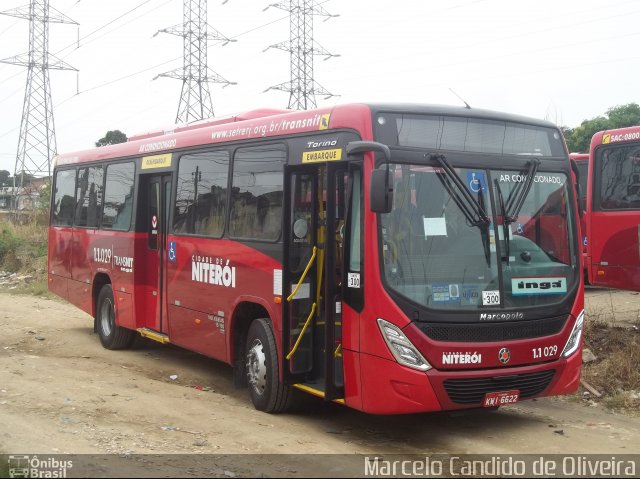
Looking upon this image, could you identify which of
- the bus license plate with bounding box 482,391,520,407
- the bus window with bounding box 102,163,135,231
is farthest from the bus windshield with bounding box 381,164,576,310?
the bus window with bounding box 102,163,135,231

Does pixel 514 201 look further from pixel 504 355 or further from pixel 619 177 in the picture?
pixel 619 177

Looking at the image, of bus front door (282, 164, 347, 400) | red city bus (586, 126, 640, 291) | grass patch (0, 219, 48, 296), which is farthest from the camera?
grass patch (0, 219, 48, 296)

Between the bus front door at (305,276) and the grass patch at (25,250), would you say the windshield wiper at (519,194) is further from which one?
the grass patch at (25,250)

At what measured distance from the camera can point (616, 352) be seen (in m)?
10.3

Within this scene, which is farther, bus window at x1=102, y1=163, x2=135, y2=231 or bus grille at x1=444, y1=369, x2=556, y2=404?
bus window at x1=102, y1=163, x2=135, y2=231

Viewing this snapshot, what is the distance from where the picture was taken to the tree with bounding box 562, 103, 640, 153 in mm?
33841

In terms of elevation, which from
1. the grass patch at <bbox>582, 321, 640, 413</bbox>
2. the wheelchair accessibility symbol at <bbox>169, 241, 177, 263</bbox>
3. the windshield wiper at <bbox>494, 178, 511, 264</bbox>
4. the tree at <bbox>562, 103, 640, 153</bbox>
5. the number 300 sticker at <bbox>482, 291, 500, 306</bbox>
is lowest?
the grass patch at <bbox>582, 321, 640, 413</bbox>

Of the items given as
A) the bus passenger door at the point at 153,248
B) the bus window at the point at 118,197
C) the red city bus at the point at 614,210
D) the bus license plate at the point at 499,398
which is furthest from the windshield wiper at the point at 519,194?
the bus window at the point at 118,197

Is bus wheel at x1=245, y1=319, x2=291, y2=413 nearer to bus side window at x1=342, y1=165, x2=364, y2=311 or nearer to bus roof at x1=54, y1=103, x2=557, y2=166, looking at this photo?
bus side window at x1=342, y1=165, x2=364, y2=311

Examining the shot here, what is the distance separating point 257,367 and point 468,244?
2.73 metres

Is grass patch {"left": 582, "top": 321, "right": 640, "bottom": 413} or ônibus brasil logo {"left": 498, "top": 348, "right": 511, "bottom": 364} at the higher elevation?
ônibus brasil logo {"left": 498, "top": 348, "right": 511, "bottom": 364}


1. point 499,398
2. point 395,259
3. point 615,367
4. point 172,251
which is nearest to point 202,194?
point 172,251

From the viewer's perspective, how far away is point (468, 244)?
694cm

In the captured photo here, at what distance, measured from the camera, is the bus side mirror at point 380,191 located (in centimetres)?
648
